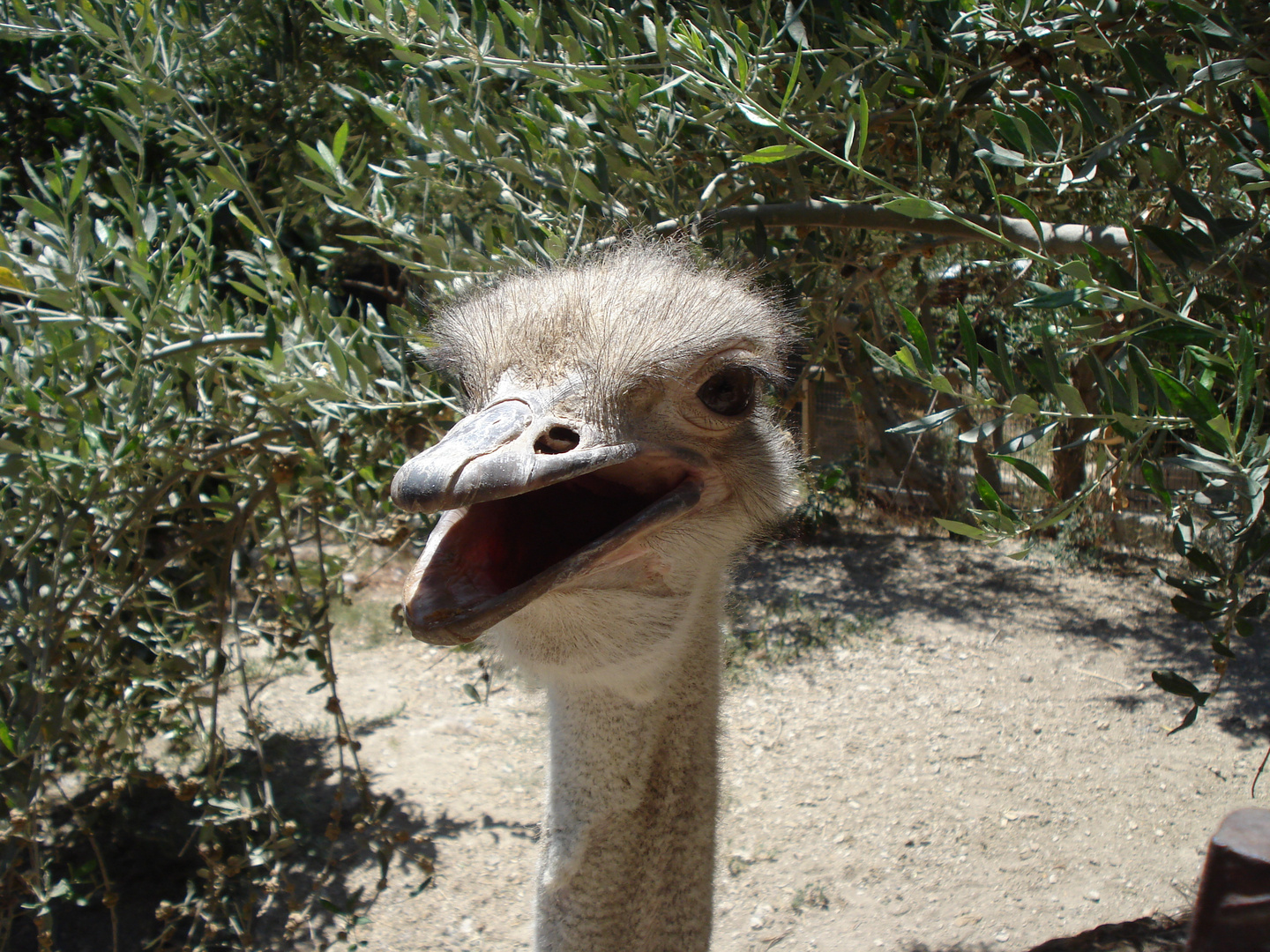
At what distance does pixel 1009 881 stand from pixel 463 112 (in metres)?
3.04

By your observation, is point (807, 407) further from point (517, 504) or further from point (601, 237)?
point (517, 504)

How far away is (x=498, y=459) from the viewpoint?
0.94 m

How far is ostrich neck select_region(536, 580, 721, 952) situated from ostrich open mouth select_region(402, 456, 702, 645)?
23cm

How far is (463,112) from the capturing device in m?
1.76

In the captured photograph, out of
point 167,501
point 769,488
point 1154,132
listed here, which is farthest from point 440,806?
point 1154,132

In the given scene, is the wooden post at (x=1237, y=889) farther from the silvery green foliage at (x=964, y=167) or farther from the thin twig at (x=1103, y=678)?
the thin twig at (x=1103, y=678)

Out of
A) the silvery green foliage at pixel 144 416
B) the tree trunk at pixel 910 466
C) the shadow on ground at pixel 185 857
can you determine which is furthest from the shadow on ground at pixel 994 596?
the silvery green foliage at pixel 144 416

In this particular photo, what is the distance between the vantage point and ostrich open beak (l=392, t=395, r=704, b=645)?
0.93 metres

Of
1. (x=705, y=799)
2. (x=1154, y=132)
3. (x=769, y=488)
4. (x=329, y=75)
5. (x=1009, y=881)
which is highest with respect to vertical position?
(x=329, y=75)

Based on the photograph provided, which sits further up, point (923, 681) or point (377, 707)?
point (377, 707)

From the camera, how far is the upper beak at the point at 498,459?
912 mm

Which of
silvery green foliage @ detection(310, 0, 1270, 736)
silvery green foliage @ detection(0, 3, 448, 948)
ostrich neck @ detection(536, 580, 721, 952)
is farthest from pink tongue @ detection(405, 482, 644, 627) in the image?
silvery green foliage @ detection(0, 3, 448, 948)

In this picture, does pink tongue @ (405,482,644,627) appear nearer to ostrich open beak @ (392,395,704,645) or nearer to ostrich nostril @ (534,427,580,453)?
ostrich open beak @ (392,395,704,645)

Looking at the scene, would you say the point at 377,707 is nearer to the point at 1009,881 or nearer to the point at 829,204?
the point at 1009,881
